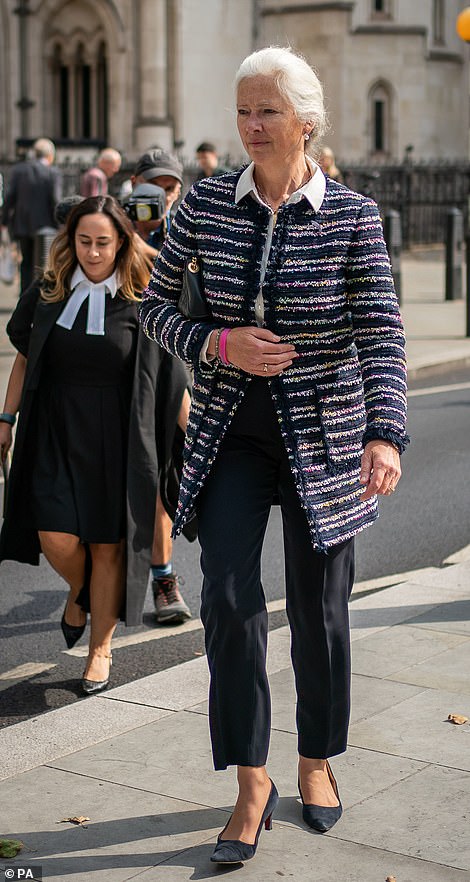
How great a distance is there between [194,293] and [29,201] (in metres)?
14.7

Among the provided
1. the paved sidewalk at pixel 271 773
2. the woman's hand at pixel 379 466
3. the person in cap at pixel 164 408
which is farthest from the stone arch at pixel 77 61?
the woman's hand at pixel 379 466

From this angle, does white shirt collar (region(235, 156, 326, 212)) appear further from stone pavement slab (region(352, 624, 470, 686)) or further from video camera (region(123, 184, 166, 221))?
video camera (region(123, 184, 166, 221))

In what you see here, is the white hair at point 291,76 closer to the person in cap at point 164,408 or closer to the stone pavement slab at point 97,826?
the stone pavement slab at point 97,826

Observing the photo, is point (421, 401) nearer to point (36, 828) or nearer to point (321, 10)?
point (36, 828)

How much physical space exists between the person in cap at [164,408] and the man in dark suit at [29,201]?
34.8 feet

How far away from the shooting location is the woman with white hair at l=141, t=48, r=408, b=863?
365 centimetres

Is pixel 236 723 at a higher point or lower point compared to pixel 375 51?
lower

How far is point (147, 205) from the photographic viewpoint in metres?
6.86

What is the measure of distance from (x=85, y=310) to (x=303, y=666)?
6.36ft

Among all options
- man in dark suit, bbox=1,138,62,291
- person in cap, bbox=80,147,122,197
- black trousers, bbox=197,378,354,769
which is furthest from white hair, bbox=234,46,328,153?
man in dark suit, bbox=1,138,62,291

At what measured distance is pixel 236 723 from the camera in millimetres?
3727

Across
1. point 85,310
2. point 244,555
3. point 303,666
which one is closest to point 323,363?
point 244,555

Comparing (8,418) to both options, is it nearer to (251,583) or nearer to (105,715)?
(105,715)

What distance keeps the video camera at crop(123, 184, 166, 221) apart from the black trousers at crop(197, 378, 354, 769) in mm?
3275
